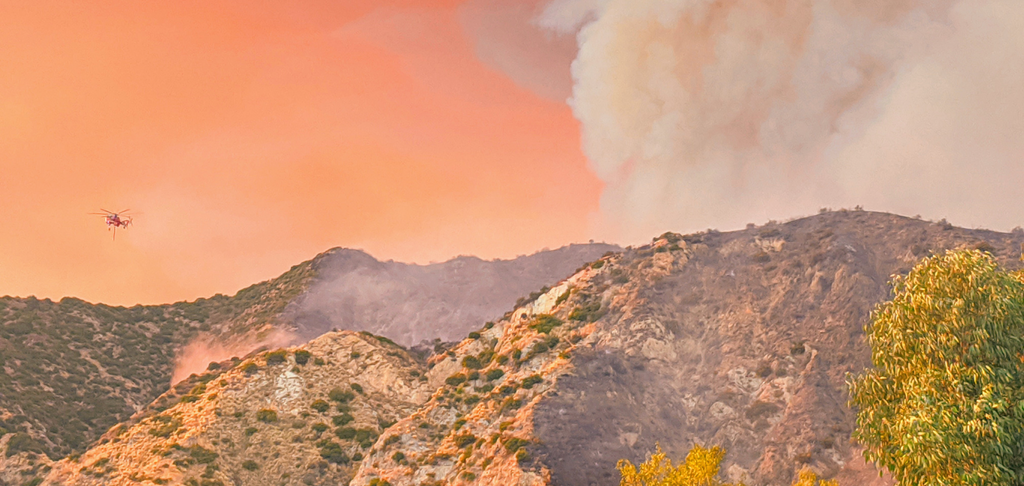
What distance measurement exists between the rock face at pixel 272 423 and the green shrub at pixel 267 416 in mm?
155

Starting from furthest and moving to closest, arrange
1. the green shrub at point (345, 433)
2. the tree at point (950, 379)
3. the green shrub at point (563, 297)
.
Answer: the green shrub at point (563, 297) < the green shrub at point (345, 433) < the tree at point (950, 379)

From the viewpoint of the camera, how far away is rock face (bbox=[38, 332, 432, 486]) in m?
111

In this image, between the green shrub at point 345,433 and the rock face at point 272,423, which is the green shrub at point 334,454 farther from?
the green shrub at point 345,433

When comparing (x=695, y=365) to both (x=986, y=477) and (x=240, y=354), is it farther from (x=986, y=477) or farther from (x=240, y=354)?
(x=240, y=354)

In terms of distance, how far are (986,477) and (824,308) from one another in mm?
79611

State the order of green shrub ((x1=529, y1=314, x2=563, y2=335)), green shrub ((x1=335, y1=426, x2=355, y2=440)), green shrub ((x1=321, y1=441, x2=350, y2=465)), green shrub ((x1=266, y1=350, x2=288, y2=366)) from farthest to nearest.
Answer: green shrub ((x1=266, y1=350, x2=288, y2=366)), green shrub ((x1=529, y1=314, x2=563, y2=335)), green shrub ((x1=335, y1=426, x2=355, y2=440)), green shrub ((x1=321, y1=441, x2=350, y2=465))

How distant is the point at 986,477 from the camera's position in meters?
37.1

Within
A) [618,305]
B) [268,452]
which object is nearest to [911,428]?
[618,305]

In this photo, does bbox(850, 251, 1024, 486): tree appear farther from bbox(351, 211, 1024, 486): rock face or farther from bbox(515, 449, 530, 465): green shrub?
bbox(515, 449, 530, 465): green shrub

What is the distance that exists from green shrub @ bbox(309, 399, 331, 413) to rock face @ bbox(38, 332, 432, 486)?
0.52ft

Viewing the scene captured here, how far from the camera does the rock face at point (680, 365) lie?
310 ft

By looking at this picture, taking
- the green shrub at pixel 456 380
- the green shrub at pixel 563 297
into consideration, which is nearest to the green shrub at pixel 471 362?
the green shrub at pixel 456 380

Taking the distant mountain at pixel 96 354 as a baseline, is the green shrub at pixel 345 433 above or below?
below

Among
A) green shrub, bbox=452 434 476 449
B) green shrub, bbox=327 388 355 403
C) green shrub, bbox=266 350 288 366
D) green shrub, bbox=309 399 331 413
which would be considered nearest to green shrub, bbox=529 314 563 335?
green shrub, bbox=452 434 476 449
